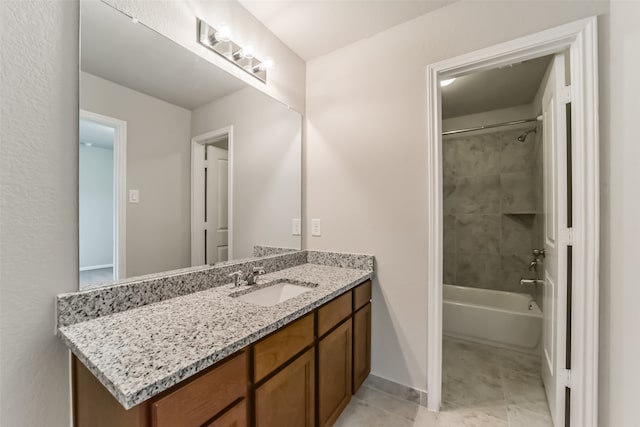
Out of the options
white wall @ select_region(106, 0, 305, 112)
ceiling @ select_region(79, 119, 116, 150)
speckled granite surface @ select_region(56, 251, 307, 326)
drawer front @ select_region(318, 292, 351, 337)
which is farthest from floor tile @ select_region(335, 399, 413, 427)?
white wall @ select_region(106, 0, 305, 112)

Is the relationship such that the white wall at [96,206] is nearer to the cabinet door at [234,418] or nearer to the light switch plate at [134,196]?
the light switch plate at [134,196]

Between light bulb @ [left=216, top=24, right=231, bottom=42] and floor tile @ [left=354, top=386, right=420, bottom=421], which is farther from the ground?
light bulb @ [left=216, top=24, right=231, bottom=42]

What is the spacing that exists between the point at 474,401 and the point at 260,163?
7.03 ft

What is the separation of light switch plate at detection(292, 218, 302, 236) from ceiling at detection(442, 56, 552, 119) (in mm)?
1767

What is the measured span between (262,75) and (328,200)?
97cm

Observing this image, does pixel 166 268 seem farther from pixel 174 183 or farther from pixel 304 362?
pixel 304 362

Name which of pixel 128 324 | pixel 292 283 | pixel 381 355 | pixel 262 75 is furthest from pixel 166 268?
pixel 381 355

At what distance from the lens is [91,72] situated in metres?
1.01

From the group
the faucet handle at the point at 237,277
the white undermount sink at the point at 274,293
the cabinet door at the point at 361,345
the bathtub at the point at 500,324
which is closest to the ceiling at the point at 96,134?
the faucet handle at the point at 237,277

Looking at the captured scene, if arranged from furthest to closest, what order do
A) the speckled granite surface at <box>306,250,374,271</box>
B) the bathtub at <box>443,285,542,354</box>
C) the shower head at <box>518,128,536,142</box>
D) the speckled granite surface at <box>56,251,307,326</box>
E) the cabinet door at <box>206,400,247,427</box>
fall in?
the shower head at <box>518,128,536,142</box> → the bathtub at <box>443,285,542,354</box> → the speckled granite surface at <box>306,250,374,271</box> → the speckled granite surface at <box>56,251,307,326</box> → the cabinet door at <box>206,400,247,427</box>

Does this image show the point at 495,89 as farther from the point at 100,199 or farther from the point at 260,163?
the point at 100,199

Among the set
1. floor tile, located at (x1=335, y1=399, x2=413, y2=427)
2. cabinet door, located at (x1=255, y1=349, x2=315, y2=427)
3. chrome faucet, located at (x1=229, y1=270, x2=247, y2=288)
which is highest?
chrome faucet, located at (x1=229, y1=270, x2=247, y2=288)

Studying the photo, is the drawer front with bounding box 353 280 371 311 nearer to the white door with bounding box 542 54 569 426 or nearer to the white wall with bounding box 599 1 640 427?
the white door with bounding box 542 54 569 426

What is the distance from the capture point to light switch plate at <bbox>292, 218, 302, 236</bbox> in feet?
6.65
